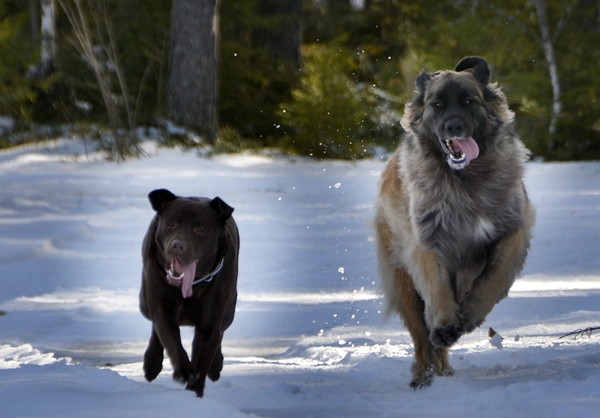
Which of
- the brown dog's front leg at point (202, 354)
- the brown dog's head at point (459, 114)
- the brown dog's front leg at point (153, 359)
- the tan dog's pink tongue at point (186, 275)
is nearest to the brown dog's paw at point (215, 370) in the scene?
the brown dog's front leg at point (202, 354)

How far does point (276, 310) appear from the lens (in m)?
7.36

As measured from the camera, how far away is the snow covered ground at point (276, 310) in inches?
158

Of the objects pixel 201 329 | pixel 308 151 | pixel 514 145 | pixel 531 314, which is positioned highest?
pixel 514 145

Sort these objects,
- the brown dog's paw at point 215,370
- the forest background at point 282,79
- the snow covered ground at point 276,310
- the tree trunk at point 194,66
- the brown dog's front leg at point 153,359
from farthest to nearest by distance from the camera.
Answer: the forest background at point 282,79 < the tree trunk at point 194,66 < the brown dog's paw at point 215,370 < the brown dog's front leg at point 153,359 < the snow covered ground at point 276,310

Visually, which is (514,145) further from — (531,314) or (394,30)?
(394,30)

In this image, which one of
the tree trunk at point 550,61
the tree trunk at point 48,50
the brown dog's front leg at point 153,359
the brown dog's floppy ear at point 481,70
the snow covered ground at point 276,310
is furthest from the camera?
the tree trunk at point 48,50

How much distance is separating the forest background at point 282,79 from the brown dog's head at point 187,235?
10.9m

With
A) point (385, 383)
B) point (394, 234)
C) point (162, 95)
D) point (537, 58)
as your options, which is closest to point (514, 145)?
point (394, 234)

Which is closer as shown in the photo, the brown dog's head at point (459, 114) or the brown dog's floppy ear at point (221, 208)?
the brown dog's floppy ear at point (221, 208)

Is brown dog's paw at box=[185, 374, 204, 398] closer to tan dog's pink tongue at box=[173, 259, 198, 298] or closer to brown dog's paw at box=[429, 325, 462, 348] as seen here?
tan dog's pink tongue at box=[173, 259, 198, 298]

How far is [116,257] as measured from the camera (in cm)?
913

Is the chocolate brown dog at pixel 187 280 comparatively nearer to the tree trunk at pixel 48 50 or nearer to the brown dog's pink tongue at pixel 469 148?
the brown dog's pink tongue at pixel 469 148

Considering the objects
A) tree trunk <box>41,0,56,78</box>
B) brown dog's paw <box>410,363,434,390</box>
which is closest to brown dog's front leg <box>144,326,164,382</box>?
brown dog's paw <box>410,363,434,390</box>

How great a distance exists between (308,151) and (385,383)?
1276 cm
